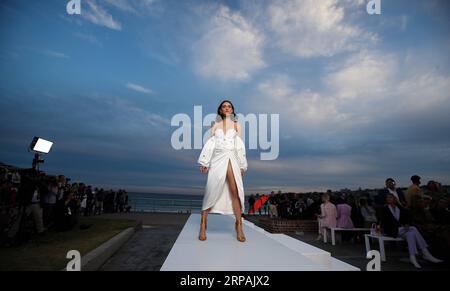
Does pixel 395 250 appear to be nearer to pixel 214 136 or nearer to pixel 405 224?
pixel 405 224

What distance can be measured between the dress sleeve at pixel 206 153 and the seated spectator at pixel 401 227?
531cm

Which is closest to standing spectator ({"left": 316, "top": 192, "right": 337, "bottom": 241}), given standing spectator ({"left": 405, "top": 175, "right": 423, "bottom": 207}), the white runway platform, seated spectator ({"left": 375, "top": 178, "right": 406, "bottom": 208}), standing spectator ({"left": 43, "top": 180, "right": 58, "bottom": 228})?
seated spectator ({"left": 375, "top": 178, "right": 406, "bottom": 208})

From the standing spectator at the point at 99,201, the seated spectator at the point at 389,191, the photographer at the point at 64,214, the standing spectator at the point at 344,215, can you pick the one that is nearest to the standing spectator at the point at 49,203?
the photographer at the point at 64,214

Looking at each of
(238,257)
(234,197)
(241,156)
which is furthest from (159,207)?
(238,257)

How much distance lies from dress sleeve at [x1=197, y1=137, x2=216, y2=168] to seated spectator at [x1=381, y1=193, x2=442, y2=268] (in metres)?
5.31

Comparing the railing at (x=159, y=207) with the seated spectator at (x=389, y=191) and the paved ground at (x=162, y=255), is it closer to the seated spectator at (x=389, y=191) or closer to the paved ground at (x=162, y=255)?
the paved ground at (x=162, y=255)

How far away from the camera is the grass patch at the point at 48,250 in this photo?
180 inches

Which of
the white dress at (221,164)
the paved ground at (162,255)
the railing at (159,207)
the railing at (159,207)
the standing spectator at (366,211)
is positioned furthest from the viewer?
the railing at (159,207)

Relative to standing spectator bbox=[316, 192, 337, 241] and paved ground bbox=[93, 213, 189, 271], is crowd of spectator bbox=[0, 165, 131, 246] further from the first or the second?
standing spectator bbox=[316, 192, 337, 241]

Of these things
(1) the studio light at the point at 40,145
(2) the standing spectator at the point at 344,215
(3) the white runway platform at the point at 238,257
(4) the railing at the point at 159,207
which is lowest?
(4) the railing at the point at 159,207

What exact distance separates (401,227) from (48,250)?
8248 mm

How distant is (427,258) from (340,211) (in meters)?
3.05

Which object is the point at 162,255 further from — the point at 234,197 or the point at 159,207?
the point at 159,207
